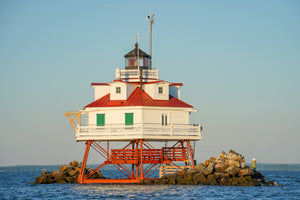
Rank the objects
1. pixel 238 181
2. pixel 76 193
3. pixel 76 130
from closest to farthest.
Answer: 1. pixel 76 193
2. pixel 238 181
3. pixel 76 130

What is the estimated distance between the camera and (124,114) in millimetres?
54000

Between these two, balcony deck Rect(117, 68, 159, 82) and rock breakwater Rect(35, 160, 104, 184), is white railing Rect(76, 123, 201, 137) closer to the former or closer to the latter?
balcony deck Rect(117, 68, 159, 82)

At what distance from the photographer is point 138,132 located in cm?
5228

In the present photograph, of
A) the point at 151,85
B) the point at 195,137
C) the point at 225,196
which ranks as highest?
the point at 151,85

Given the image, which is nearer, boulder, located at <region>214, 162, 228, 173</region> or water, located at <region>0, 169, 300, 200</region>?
water, located at <region>0, 169, 300, 200</region>

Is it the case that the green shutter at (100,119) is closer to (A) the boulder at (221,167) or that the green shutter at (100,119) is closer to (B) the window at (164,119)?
(B) the window at (164,119)

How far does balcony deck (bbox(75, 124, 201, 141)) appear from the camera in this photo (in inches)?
2062

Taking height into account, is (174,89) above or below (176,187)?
above

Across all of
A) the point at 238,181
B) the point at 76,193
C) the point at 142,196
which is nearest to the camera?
the point at 142,196

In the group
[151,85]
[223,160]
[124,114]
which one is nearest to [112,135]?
[124,114]

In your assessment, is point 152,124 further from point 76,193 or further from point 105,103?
point 76,193

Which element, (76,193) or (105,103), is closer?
(76,193)

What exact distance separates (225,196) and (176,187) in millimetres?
5728

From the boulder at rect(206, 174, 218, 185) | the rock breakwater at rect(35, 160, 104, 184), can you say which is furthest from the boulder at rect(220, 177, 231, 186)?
the rock breakwater at rect(35, 160, 104, 184)
